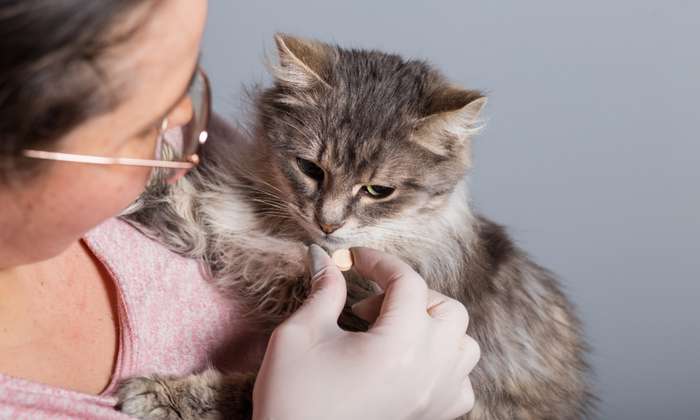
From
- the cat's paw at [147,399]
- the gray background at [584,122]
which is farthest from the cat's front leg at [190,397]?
the gray background at [584,122]

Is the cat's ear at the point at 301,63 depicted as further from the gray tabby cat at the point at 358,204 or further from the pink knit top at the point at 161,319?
the pink knit top at the point at 161,319

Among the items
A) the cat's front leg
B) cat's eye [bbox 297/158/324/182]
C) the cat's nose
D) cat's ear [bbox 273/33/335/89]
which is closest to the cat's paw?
the cat's front leg

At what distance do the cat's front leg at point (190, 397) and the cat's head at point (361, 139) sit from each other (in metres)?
0.36

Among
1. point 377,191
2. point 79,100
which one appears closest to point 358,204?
point 377,191

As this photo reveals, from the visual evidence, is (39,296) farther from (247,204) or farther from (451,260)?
(451,260)

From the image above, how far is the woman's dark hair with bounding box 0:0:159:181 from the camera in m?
0.69

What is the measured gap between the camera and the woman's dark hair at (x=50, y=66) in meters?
0.69

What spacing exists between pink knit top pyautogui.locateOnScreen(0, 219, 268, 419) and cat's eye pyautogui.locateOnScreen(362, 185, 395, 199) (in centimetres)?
38

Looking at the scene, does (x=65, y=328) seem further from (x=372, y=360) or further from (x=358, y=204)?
(x=358, y=204)

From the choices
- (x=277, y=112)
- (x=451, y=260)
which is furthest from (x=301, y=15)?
(x=451, y=260)

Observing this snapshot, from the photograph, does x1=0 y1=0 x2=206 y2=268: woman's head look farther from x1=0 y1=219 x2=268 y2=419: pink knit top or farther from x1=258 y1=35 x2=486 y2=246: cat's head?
x1=258 y1=35 x2=486 y2=246: cat's head

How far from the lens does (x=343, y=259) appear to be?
1426 mm

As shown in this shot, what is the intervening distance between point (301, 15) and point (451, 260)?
1048 millimetres

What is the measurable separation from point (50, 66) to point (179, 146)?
482 mm
